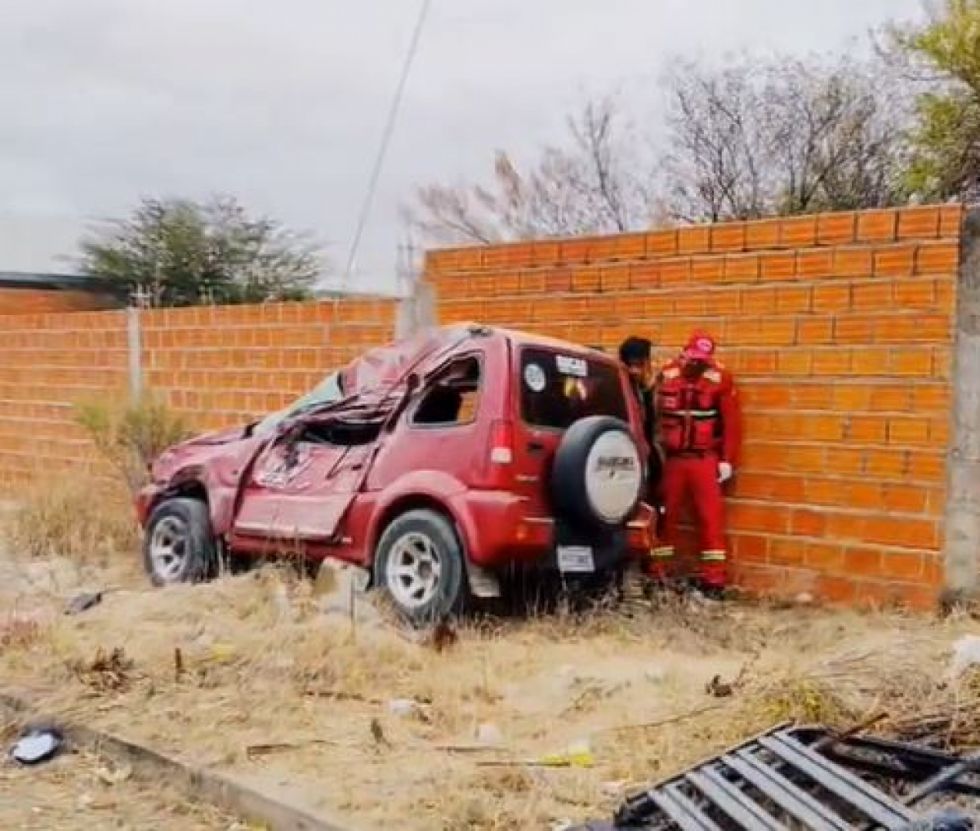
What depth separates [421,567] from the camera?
6.57 m

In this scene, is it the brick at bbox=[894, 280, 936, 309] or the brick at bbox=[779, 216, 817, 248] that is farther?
the brick at bbox=[779, 216, 817, 248]

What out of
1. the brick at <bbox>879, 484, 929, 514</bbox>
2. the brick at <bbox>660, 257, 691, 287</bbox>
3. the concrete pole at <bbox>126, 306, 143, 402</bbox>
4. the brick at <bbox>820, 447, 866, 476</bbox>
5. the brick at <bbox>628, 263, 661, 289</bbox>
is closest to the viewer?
the brick at <bbox>879, 484, 929, 514</bbox>

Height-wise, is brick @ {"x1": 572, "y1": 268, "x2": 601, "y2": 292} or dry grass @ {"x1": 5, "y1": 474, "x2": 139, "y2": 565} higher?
brick @ {"x1": 572, "y1": 268, "x2": 601, "y2": 292}

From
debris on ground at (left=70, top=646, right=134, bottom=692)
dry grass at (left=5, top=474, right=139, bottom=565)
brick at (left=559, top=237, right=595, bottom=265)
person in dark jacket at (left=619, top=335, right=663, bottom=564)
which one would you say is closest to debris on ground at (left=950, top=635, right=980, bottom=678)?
person in dark jacket at (left=619, top=335, right=663, bottom=564)

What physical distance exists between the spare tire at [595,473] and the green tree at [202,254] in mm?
15731

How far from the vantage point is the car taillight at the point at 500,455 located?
20.8ft

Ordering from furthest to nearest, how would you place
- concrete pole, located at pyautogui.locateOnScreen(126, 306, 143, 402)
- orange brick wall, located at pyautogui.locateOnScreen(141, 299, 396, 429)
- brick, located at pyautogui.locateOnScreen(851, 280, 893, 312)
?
concrete pole, located at pyautogui.locateOnScreen(126, 306, 143, 402) → orange brick wall, located at pyautogui.locateOnScreen(141, 299, 396, 429) → brick, located at pyautogui.locateOnScreen(851, 280, 893, 312)

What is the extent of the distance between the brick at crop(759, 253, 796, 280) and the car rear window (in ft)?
3.51

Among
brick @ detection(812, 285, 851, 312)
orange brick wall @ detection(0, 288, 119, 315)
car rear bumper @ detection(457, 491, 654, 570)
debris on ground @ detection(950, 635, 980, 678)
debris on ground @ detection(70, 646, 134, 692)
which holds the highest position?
orange brick wall @ detection(0, 288, 119, 315)

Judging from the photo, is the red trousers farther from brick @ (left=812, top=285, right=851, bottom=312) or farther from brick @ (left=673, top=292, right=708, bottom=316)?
brick @ (left=812, top=285, right=851, bottom=312)

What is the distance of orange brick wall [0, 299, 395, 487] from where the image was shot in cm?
984

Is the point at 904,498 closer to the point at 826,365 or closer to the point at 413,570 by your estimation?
the point at 826,365

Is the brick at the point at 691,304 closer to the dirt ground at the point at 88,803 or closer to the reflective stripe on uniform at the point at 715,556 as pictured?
the reflective stripe on uniform at the point at 715,556

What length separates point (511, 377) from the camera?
6.48 m
